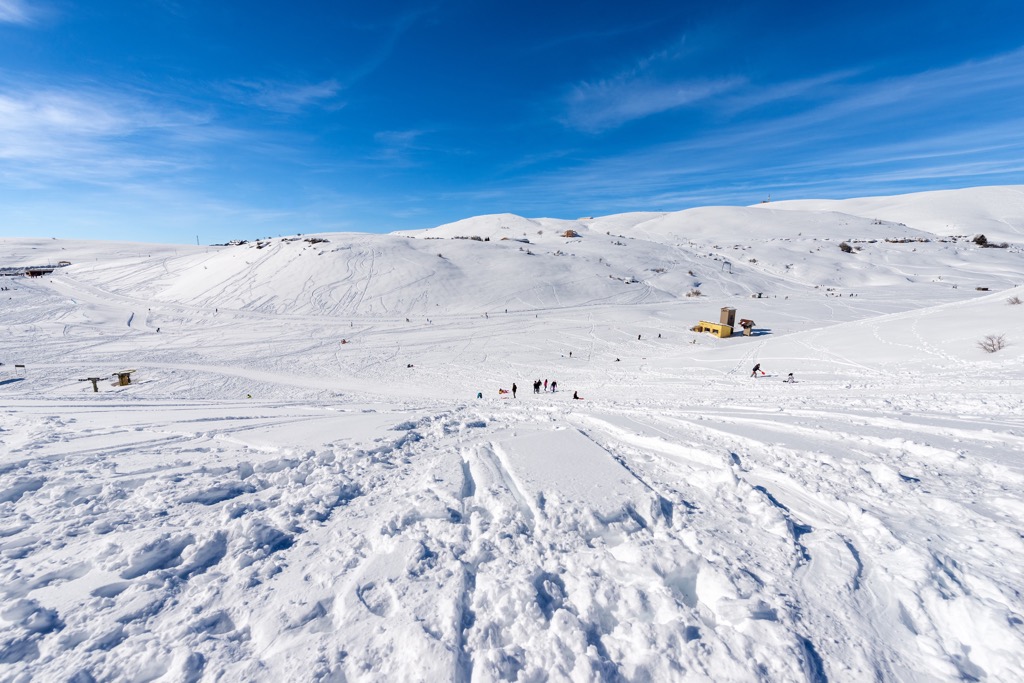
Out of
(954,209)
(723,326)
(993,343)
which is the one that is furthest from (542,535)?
(954,209)

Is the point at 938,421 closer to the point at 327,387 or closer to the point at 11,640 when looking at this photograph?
the point at 11,640

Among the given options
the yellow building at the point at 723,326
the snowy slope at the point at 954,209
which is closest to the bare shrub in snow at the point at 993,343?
the yellow building at the point at 723,326

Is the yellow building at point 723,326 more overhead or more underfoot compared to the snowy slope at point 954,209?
more underfoot

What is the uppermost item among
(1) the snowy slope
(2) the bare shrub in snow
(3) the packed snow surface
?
(1) the snowy slope

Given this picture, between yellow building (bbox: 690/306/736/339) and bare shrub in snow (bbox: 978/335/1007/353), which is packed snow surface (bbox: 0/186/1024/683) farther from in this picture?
yellow building (bbox: 690/306/736/339)

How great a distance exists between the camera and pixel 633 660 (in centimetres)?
340

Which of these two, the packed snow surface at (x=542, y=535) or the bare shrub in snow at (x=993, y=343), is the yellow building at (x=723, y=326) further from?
the bare shrub in snow at (x=993, y=343)

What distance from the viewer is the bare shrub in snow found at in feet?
50.4

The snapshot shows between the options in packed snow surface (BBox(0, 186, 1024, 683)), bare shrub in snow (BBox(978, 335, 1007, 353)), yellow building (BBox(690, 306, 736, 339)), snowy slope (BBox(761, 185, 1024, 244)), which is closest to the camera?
packed snow surface (BBox(0, 186, 1024, 683))

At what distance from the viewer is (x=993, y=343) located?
1562 centimetres

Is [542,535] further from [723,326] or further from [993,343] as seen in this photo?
[723,326]

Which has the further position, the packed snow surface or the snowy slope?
the snowy slope

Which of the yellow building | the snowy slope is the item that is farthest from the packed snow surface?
the snowy slope

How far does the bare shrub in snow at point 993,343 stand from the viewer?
15352mm
